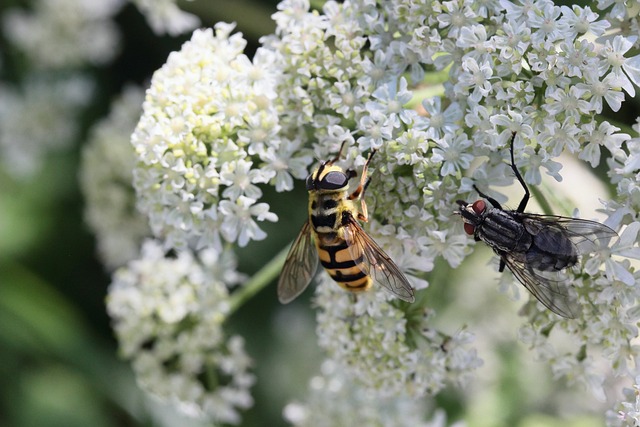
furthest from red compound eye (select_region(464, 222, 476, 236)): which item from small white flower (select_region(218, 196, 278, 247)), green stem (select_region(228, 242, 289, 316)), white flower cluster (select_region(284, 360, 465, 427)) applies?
white flower cluster (select_region(284, 360, 465, 427))

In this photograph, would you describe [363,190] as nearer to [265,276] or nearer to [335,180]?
[335,180]

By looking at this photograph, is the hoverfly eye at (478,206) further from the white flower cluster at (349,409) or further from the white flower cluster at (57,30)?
the white flower cluster at (57,30)

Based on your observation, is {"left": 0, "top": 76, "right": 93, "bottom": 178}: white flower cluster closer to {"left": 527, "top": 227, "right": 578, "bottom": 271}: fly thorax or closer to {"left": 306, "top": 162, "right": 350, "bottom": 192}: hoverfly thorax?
{"left": 306, "top": 162, "right": 350, "bottom": 192}: hoverfly thorax

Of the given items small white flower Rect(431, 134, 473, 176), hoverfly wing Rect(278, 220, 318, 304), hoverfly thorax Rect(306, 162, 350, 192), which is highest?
small white flower Rect(431, 134, 473, 176)

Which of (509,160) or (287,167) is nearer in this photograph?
(509,160)

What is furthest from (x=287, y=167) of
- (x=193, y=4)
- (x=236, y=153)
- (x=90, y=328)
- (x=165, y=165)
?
(x=90, y=328)

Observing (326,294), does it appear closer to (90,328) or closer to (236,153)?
(236,153)

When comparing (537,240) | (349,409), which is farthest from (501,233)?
(349,409)
